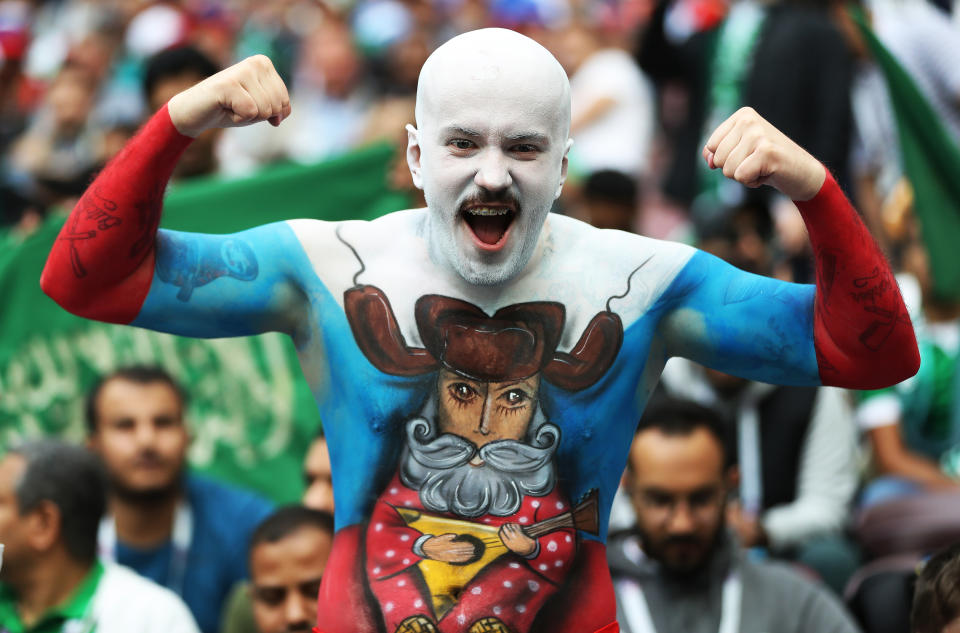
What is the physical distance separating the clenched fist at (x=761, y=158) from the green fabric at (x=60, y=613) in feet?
9.11

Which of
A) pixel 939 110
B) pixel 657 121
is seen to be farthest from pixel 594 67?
pixel 939 110

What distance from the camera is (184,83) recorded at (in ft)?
23.1

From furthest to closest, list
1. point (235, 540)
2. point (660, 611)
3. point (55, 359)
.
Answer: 1. point (55, 359)
2. point (235, 540)
3. point (660, 611)

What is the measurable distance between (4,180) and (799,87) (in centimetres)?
507

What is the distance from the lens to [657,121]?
33.2 feet

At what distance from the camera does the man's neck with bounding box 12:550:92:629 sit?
4828 millimetres

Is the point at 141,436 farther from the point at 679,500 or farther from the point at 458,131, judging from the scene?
the point at 458,131

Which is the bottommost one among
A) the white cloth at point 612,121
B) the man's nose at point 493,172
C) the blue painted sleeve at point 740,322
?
the blue painted sleeve at point 740,322

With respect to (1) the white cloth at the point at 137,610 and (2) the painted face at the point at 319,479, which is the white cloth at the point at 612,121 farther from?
A: (1) the white cloth at the point at 137,610

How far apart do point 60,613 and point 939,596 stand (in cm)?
279

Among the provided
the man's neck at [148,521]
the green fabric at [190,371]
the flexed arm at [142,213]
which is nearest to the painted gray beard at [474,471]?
the flexed arm at [142,213]

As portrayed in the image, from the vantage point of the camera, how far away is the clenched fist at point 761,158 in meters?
2.90

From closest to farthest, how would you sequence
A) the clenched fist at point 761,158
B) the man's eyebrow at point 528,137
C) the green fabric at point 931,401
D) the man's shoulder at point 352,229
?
the clenched fist at point 761,158 < the man's eyebrow at point 528,137 < the man's shoulder at point 352,229 < the green fabric at point 931,401

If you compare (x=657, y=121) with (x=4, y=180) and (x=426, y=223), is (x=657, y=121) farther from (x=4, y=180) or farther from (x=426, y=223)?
(x=426, y=223)
